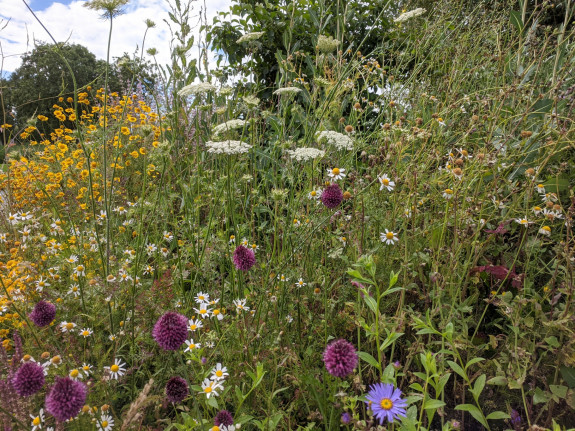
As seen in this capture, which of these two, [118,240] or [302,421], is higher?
[118,240]

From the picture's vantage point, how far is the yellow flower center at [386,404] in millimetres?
942

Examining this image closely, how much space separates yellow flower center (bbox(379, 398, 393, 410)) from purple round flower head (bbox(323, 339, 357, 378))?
0.11m

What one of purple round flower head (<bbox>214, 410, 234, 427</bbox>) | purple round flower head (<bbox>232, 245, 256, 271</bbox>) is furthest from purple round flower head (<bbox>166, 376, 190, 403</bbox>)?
purple round flower head (<bbox>232, 245, 256, 271</bbox>)

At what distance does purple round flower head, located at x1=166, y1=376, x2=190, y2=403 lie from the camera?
3.74ft

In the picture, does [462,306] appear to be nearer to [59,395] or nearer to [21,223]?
[59,395]

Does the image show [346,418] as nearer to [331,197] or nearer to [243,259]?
[243,259]

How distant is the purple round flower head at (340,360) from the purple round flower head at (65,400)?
659mm

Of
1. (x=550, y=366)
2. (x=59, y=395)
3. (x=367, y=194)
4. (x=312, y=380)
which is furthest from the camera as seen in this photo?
(x=367, y=194)

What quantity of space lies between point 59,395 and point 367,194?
162 cm

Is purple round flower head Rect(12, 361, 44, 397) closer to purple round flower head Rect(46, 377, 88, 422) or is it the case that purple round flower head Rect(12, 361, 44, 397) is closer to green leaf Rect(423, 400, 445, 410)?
purple round flower head Rect(46, 377, 88, 422)

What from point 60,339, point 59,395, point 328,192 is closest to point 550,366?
point 328,192

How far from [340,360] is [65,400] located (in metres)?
0.72

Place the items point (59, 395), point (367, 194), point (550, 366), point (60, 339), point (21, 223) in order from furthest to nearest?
1. point (21, 223)
2. point (367, 194)
3. point (60, 339)
4. point (550, 366)
5. point (59, 395)

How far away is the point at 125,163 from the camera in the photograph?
328cm
